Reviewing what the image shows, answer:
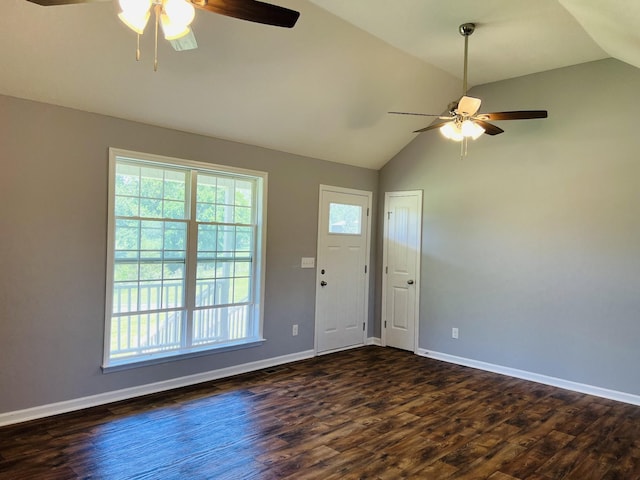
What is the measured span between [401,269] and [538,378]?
80.2 inches

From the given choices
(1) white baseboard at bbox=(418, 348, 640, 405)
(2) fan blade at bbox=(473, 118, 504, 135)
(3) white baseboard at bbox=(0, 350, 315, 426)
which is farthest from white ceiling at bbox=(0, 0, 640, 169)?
(1) white baseboard at bbox=(418, 348, 640, 405)

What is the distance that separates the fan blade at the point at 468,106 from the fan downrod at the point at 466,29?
2.19 feet

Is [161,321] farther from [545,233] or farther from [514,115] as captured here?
[545,233]

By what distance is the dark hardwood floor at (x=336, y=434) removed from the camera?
2.70 meters

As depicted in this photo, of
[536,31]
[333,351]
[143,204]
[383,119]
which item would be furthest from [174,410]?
[536,31]

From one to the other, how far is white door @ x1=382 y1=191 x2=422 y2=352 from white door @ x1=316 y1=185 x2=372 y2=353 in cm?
29

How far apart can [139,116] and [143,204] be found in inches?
30.3

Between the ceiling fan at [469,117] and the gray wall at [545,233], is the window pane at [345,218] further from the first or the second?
the ceiling fan at [469,117]

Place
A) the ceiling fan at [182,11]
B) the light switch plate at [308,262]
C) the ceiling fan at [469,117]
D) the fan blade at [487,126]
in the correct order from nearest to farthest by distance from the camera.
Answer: the ceiling fan at [182,11], the ceiling fan at [469,117], the fan blade at [487,126], the light switch plate at [308,262]

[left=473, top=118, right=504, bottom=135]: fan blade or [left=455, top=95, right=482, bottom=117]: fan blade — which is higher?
[left=455, top=95, right=482, bottom=117]: fan blade

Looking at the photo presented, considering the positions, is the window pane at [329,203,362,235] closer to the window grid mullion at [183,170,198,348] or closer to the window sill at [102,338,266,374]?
the window sill at [102,338,266,374]

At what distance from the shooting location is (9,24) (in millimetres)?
2688

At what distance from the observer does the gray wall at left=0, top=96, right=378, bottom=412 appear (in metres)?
3.17

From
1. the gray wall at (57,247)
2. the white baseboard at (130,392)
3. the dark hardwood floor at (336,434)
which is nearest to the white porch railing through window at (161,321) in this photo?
the gray wall at (57,247)
